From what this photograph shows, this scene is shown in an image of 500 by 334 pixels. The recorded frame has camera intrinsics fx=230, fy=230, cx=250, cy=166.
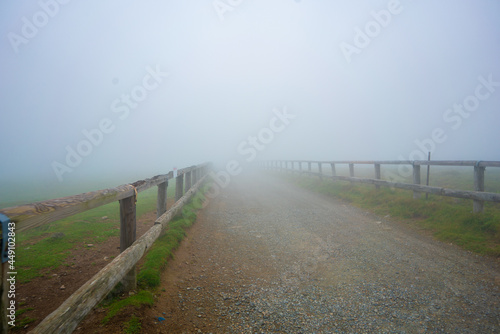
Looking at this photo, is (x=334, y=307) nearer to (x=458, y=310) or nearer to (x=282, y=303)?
(x=282, y=303)

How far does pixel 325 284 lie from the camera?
3.60m

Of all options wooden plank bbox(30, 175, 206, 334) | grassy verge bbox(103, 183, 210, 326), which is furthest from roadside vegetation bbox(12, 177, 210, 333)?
wooden plank bbox(30, 175, 206, 334)

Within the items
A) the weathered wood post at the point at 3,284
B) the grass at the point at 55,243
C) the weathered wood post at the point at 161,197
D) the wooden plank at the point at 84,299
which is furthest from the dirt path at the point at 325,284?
the grass at the point at 55,243

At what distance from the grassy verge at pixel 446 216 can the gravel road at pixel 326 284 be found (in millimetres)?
439

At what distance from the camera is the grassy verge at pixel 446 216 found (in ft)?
16.3

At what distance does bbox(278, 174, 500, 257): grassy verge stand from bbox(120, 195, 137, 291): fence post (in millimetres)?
6275

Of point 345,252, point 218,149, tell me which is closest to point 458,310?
point 345,252

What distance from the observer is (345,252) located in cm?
475

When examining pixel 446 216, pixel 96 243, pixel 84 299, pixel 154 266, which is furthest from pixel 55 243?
pixel 446 216

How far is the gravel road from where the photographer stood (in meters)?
2.74

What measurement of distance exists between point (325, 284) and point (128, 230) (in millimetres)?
3056

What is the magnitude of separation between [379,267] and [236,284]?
2.54m

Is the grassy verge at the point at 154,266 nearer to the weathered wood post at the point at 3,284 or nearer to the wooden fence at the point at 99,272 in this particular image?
the wooden fence at the point at 99,272

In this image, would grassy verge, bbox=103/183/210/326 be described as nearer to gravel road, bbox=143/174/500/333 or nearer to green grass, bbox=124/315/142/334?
green grass, bbox=124/315/142/334
